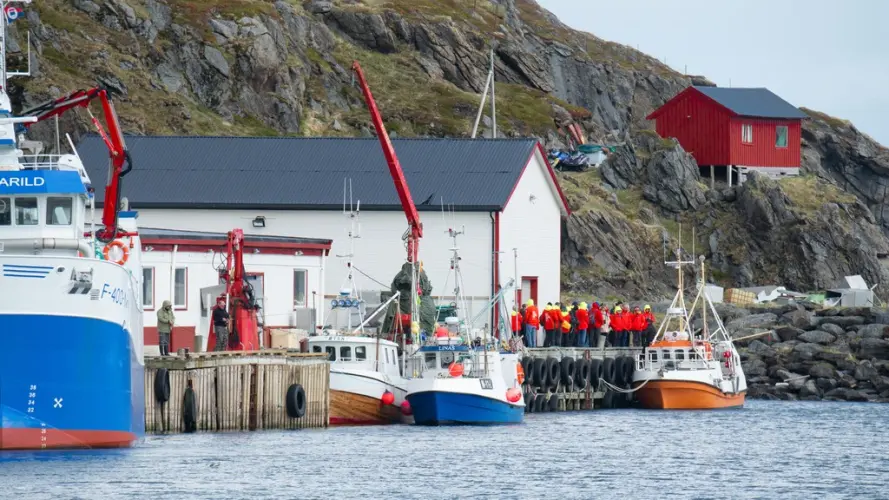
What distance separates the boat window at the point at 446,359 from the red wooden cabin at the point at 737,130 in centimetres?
4919

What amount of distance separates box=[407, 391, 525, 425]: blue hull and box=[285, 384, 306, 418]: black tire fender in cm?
394

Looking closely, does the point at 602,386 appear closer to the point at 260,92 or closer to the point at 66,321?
the point at 66,321

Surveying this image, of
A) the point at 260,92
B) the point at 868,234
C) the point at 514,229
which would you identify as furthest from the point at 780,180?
the point at 514,229

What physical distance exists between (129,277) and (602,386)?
27.8m

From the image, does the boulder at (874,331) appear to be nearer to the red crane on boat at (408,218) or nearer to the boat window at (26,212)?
the red crane on boat at (408,218)

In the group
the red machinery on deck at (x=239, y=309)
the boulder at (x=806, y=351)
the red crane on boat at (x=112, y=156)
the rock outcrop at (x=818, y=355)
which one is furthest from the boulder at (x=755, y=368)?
the red crane on boat at (x=112, y=156)

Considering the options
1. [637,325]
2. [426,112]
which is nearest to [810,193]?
[426,112]

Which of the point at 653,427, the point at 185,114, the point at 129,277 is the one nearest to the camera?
the point at 129,277

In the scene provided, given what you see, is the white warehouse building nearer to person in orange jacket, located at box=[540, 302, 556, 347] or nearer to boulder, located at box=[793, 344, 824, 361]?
person in orange jacket, located at box=[540, 302, 556, 347]

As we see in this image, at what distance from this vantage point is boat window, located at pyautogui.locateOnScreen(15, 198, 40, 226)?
112ft

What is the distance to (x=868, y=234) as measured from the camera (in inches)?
3575

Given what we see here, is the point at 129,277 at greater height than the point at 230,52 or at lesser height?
lesser

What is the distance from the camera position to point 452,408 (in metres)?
47.0

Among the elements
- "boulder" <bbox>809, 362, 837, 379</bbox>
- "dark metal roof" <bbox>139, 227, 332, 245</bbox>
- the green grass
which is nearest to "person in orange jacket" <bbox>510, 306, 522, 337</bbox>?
"dark metal roof" <bbox>139, 227, 332, 245</bbox>
